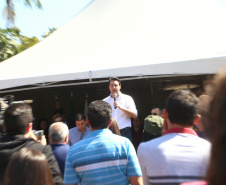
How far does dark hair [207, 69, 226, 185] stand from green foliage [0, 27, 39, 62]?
8599mm

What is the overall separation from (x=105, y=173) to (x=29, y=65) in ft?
12.0

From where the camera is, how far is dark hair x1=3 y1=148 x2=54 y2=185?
1578 mm

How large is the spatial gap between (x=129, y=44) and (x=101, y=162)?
3330 millimetres

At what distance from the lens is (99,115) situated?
91.0 inches

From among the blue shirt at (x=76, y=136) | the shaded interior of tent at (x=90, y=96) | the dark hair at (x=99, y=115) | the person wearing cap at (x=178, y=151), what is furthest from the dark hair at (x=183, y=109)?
the shaded interior of tent at (x=90, y=96)

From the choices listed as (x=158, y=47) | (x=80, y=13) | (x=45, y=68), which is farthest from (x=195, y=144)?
(x=80, y=13)

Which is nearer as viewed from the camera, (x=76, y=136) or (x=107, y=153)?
(x=107, y=153)

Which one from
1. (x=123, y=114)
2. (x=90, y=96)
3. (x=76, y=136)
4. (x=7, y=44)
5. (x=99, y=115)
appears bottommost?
(x=76, y=136)

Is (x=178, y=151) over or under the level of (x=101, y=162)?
over

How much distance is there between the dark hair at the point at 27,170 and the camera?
62.1 inches

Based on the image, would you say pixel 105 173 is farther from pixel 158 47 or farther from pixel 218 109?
pixel 158 47

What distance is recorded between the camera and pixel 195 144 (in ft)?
5.44

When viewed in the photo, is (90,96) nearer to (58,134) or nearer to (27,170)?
(58,134)

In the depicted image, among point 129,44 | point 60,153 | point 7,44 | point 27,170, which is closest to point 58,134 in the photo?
point 60,153
